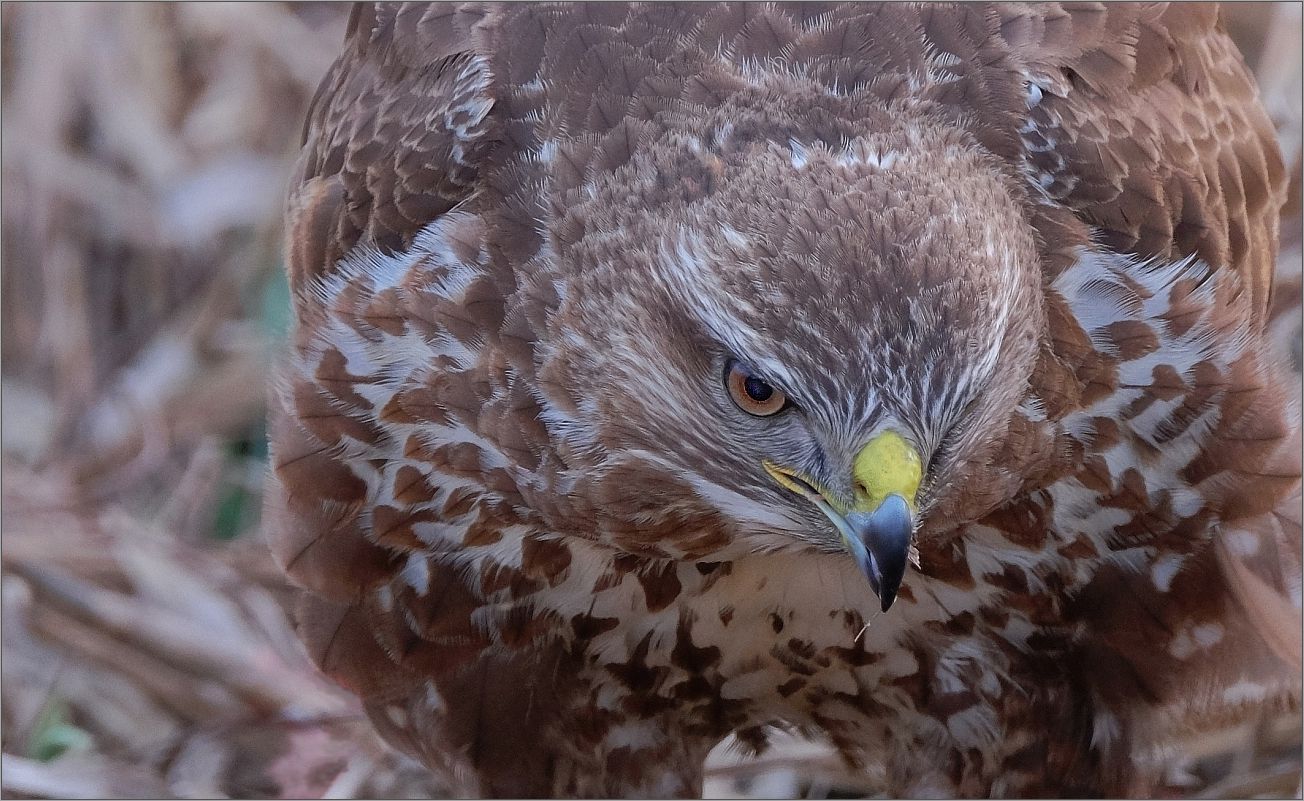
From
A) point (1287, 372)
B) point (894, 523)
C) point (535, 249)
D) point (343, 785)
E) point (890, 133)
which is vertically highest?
point (890, 133)

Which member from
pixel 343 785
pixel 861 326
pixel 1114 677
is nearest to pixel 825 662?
pixel 1114 677

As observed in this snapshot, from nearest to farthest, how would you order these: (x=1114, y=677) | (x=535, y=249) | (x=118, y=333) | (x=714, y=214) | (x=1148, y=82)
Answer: (x=714, y=214), (x=535, y=249), (x=1148, y=82), (x=1114, y=677), (x=118, y=333)

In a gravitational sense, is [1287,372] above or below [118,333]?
above

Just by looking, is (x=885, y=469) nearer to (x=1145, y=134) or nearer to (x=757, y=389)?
(x=757, y=389)

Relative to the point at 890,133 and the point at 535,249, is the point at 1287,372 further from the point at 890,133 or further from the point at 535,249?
the point at 535,249

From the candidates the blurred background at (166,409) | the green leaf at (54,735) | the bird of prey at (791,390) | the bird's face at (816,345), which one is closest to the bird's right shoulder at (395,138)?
the bird of prey at (791,390)

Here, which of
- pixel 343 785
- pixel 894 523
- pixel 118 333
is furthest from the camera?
pixel 118 333

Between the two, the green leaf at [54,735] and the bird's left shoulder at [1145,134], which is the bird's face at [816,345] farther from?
the green leaf at [54,735]

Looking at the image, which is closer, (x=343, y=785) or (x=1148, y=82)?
(x=1148, y=82)
